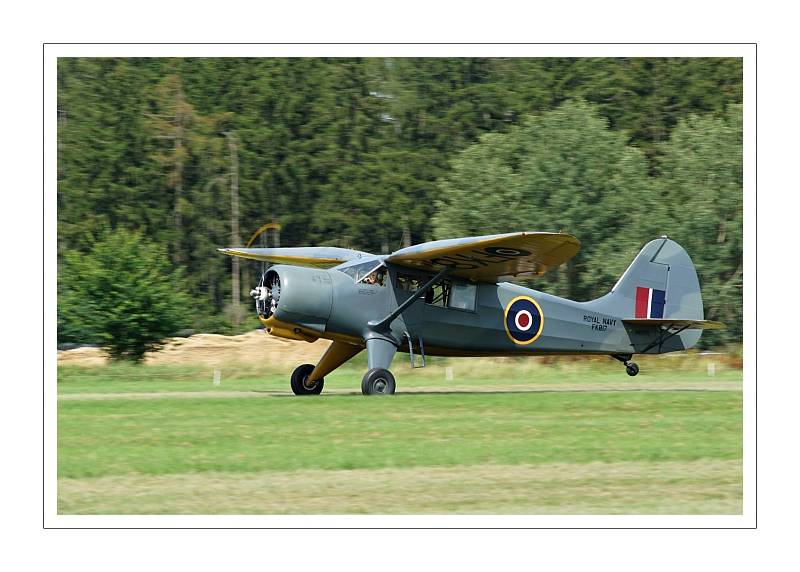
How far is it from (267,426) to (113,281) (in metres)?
14.4

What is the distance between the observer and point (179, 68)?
1833 inches

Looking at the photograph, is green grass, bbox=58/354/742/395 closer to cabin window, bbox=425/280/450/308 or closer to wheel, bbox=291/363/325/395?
wheel, bbox=291/363/325/395

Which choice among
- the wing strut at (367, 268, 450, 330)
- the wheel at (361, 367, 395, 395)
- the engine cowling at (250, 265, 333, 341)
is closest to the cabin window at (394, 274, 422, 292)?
the wing strut at (367, 268, 450, 330)

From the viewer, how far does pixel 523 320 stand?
63.1 ft

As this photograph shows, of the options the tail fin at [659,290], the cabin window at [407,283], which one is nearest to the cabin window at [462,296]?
the cabin window at [407,283]

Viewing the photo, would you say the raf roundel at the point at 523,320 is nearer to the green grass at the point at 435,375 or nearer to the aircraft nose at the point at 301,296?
the green grass at the point at 435,375

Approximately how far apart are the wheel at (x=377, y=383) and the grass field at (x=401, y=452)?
15.3 inches

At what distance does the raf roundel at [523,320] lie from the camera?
62.7 ft

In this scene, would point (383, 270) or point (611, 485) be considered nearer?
point (611, 485)

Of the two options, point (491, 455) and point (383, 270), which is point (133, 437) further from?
point (383, 270)

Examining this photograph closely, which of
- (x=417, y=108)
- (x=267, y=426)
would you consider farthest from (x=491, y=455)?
(x=417, y=108)

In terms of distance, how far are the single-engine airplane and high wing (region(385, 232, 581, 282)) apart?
19 millimetres

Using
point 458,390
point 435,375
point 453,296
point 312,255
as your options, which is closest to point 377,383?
point 453,296

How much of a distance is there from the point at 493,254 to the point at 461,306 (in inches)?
75.6
